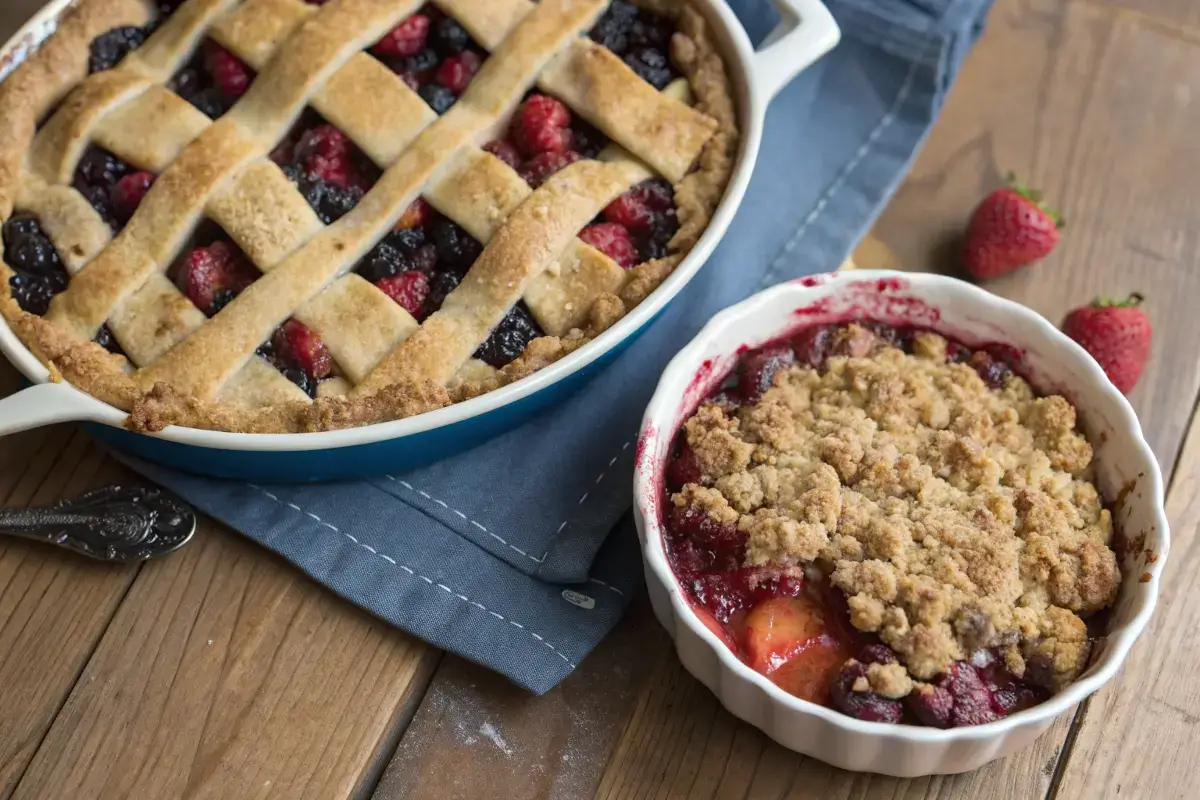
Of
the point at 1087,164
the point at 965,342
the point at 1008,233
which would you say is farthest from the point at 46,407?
the point at 1087,164

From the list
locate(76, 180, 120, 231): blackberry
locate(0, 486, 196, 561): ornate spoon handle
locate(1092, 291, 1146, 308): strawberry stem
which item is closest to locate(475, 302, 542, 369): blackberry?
locate(0, 486, 196, 561): ornate spoon handle

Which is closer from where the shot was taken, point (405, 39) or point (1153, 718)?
point (1153, 718)

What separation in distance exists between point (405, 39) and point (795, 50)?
0.56 metres

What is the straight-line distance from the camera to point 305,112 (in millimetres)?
1646

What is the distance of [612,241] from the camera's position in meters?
1.57

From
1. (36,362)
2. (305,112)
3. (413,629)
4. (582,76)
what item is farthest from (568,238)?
(36,362)

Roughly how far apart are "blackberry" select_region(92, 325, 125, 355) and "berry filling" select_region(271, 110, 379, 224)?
1.02 feet

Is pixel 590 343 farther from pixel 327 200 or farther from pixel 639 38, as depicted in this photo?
pixel 639 38

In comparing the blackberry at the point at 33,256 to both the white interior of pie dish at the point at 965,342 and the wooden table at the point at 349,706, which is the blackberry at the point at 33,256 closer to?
the wooden table at the point at 349,706

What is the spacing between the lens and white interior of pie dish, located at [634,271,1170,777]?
1192mm

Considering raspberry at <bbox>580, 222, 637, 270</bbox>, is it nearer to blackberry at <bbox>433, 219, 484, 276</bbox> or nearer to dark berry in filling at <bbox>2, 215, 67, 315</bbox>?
blackberry at <bbox>433, 219, 484, 276</bbox>

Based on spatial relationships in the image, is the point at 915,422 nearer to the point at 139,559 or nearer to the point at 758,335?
the point at 758,335

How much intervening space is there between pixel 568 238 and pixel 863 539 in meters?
0.56

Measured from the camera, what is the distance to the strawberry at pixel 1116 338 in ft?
5.17
